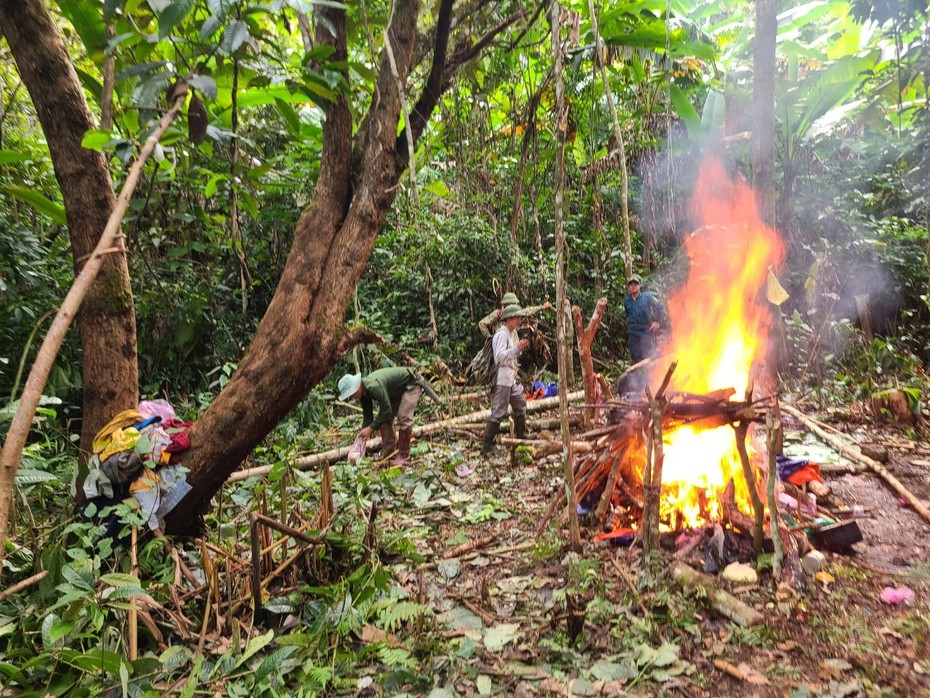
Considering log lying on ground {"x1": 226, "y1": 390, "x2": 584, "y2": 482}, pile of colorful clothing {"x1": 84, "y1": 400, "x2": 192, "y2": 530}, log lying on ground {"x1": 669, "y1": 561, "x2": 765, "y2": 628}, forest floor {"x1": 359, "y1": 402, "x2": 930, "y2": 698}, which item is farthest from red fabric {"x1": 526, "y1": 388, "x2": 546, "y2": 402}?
pile of colorful clothing {"x1": 84, "y1": 400, "x2": 192, "y2": 530}

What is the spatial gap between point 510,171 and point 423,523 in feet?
23.6

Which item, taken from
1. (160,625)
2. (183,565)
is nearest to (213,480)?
(183,565)

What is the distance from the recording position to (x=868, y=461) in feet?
18.2

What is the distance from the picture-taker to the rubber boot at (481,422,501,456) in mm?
7090

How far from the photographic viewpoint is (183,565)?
3422 millimetres

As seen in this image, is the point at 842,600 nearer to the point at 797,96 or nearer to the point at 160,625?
the point at 160,625

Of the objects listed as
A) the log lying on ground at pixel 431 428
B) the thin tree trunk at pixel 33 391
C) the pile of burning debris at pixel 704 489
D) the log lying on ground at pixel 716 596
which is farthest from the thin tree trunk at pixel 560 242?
the log lying on ground at pixel 431 428

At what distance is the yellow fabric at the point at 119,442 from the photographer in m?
3.37

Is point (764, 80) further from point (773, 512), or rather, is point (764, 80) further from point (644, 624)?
point (644, 624)

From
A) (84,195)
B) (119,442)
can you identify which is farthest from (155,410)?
(84,195)

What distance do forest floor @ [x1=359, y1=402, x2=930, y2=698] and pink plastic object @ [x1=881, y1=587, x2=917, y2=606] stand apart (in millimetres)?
39

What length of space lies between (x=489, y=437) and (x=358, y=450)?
168cm

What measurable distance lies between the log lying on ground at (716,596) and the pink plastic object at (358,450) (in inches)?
157

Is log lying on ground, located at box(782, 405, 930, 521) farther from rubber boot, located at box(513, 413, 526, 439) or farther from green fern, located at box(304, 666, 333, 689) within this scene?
green fern, located at box(304, 666, 333, 689)
